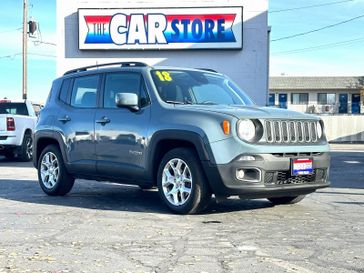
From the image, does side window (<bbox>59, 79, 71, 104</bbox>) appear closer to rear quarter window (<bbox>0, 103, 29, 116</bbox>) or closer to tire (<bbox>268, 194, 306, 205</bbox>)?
tire (<bbox>268, 194, 306, 205</bbox>)

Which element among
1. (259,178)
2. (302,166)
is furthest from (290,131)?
(259,178)

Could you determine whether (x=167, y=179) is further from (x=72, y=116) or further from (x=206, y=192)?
(x=72, y=116)

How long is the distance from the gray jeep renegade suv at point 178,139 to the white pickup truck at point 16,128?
7703 mm

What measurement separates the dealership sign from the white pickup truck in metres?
7.76

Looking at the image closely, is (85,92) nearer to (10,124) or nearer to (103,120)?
(103,120)

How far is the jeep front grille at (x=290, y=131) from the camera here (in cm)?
686

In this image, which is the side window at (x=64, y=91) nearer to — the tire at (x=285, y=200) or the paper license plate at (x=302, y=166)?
the tire at (x=285, y=200)

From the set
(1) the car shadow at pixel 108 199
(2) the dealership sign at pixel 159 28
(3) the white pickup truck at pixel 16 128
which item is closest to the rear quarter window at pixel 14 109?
(3) the white pickup truck at pixel 16 128

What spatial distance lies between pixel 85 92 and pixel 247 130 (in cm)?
298

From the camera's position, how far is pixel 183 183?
7.03 m

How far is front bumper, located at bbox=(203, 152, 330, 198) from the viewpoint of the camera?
21.8ft

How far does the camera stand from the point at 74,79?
352 inches

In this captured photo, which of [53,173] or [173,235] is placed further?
[53,173]

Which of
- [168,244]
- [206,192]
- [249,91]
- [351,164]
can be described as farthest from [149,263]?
[249,91]
